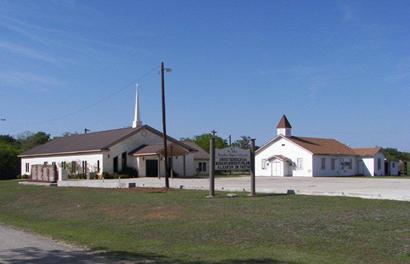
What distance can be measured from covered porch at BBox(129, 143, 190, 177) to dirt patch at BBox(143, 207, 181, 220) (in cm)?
3384

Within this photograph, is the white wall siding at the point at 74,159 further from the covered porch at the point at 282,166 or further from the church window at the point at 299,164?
the church window at the point at 299,164

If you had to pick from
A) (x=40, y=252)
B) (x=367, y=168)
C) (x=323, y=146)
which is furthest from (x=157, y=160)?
(x=40, y=252)

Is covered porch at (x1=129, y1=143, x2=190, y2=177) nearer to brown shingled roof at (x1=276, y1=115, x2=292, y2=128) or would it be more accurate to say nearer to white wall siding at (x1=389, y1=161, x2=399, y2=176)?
brown shingled roof at (x1=276, y1=115, x2=292, y2=128)

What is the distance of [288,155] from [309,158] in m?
3.50

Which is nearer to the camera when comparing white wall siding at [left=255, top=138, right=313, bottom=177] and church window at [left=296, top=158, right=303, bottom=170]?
white wall siding at [left=255, top=138, right=313, bottom=177]

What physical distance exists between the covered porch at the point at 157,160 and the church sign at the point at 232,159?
91.4ft

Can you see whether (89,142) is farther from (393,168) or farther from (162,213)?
(162,213)

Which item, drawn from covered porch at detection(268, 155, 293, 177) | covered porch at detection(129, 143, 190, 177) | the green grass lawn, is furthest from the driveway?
covered porch at detection(268, 155, 293, 177)

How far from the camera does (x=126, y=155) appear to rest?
194 ft

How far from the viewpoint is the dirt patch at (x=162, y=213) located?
62.1 feet

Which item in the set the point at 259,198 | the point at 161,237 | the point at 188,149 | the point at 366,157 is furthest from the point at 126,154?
the point at 161,237

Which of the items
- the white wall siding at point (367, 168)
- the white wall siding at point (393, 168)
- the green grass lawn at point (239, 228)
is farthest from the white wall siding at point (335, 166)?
the green grass lawn at point (239, 228)

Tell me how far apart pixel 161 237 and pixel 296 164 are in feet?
170

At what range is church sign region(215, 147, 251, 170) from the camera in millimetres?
26844
